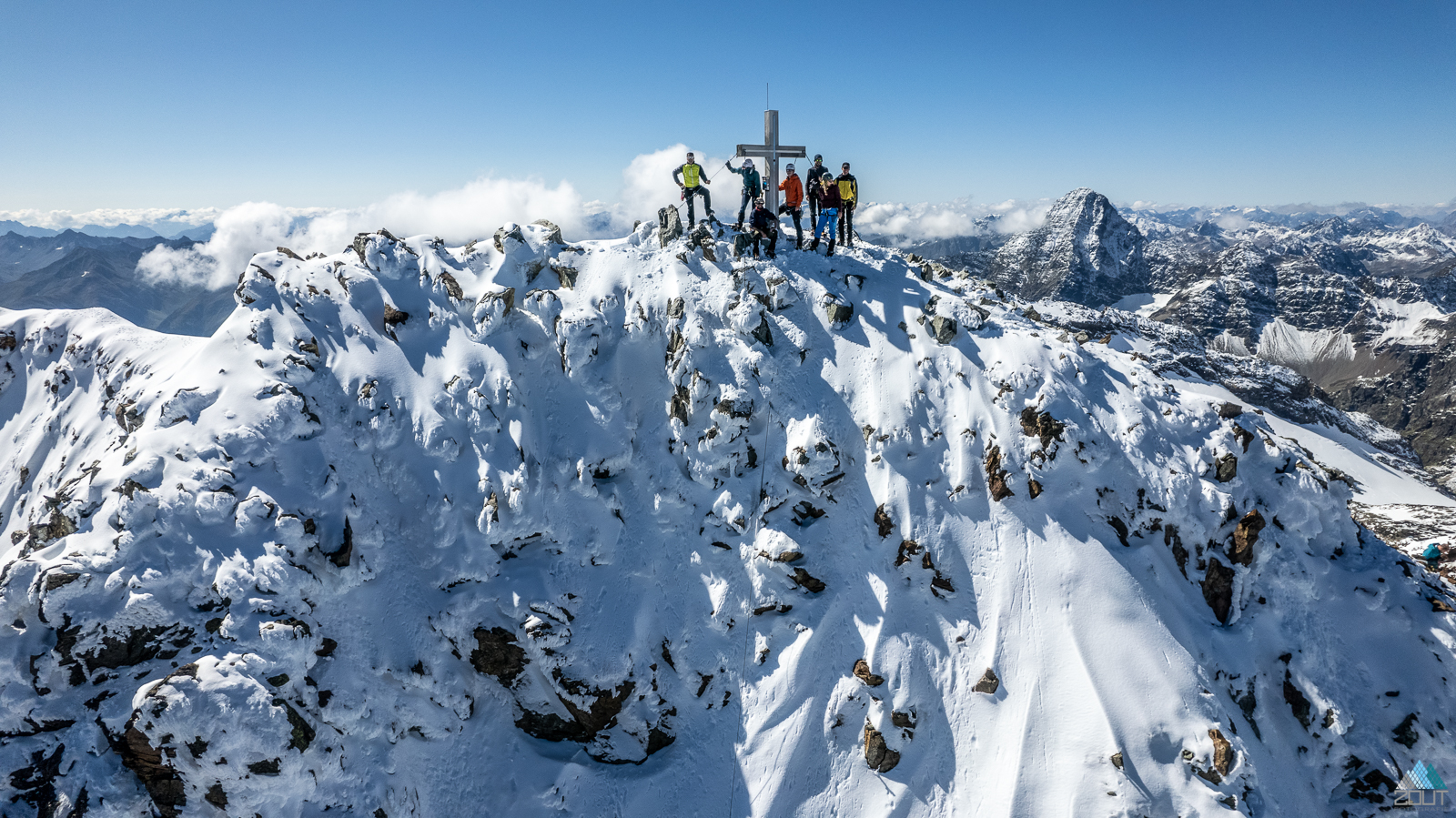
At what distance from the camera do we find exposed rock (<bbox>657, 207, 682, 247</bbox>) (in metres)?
24.2

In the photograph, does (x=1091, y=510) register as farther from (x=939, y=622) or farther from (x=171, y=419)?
(x=171, y=419)

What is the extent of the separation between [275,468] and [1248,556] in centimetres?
3073

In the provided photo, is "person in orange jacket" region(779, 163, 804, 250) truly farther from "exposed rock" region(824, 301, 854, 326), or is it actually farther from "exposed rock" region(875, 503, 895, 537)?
"exposed rock" region(875, 503, 895, 537)

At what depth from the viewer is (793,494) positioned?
1977cm

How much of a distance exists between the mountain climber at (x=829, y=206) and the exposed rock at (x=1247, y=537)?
1743cm

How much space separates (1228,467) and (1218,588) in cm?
387

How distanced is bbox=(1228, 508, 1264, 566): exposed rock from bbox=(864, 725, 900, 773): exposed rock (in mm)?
12443

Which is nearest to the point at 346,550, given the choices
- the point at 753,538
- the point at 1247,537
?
the point at 753,538

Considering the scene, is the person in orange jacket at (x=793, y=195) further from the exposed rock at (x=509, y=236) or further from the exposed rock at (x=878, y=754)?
the exposed rock at (x=878, y=754)

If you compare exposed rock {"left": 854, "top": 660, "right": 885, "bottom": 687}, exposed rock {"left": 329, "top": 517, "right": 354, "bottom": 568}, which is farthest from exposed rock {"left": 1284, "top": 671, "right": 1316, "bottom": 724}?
exposed rock {"left": 329, "top": 517, "right": 354, "bottom": 568}

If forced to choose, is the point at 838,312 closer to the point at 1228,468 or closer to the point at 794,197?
the point at 794,197

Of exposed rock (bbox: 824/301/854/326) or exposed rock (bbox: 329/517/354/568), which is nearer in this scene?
exposed rock (bbox: 329/517/354/568)

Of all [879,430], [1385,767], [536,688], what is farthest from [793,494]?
[1385,767]

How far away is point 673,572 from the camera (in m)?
19.4
